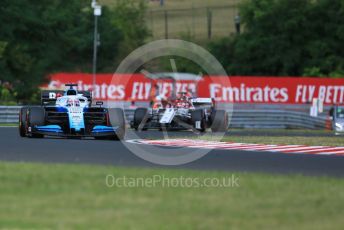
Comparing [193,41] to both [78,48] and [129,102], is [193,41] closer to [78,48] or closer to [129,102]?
[78,48]

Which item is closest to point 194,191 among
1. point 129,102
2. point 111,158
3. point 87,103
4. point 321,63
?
point 111,158

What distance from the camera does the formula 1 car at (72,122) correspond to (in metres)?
22.1

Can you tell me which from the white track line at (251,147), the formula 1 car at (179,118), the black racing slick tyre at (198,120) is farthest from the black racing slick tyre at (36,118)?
the black racing slick tyre at (198,120)

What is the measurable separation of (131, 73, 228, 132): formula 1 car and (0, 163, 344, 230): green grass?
14.7 metres

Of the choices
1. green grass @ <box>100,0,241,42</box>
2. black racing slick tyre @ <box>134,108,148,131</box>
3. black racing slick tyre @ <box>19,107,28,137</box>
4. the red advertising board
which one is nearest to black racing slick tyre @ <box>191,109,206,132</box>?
black racing slick tyre @ <box>134,108,148,131</box>

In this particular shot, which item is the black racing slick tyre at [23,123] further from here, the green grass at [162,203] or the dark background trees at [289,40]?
the dark background trees at [289,40]

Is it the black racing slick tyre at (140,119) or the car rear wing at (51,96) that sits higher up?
the car rear wing at (51,96)

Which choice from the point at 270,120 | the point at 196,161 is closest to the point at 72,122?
the point at 196,161

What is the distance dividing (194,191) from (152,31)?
227ft

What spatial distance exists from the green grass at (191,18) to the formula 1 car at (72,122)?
52637 millimetres

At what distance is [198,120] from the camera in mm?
28062
